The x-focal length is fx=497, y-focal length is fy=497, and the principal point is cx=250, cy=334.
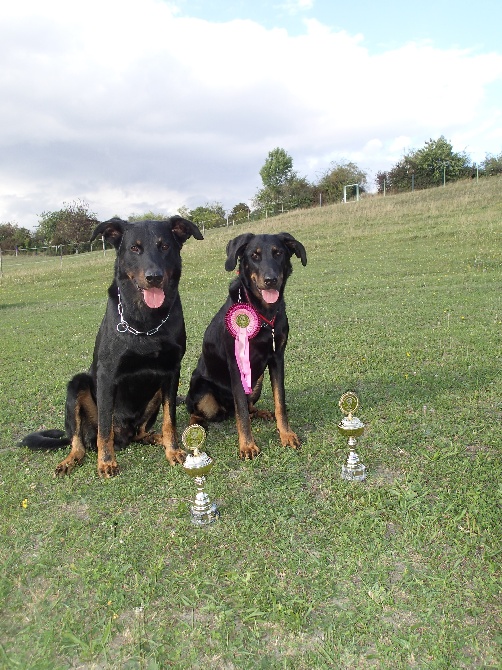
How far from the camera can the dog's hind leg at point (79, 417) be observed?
383 centimetres

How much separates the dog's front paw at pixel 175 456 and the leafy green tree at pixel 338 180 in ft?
170

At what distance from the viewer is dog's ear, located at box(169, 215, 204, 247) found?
3816mm

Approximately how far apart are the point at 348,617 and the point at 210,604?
0.64 meters

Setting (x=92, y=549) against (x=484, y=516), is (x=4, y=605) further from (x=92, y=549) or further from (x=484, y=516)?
(x=484, y=516)

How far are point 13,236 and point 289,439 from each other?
220 ft

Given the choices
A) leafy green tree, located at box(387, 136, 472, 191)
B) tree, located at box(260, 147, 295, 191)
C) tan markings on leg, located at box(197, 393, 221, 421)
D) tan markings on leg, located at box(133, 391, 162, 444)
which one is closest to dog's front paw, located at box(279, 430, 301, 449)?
tan markings on leg, located at box(197, 393, 221, 421)

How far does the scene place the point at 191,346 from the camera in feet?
27.7

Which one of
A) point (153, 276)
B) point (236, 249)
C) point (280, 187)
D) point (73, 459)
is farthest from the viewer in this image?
point (280, 187)

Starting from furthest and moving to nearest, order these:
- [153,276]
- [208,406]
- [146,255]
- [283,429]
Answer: [208,406] < [283,429] < [146,255] < [153,276]

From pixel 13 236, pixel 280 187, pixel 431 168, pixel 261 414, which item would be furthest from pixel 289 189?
pixel 261 414

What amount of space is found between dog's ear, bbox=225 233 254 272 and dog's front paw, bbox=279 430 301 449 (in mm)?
1419

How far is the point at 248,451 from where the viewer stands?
3.87 m

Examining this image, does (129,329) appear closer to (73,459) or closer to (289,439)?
(73,459)

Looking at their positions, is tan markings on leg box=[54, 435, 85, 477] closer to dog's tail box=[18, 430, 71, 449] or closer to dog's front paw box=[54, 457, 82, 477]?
dog's front paw box=[54, 457, 82, 477]
